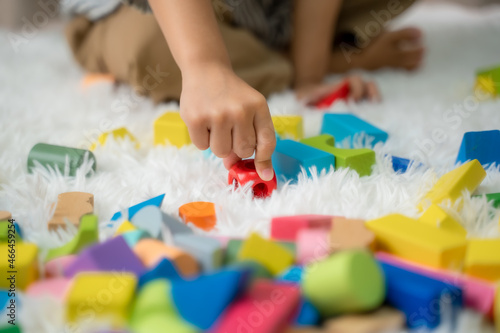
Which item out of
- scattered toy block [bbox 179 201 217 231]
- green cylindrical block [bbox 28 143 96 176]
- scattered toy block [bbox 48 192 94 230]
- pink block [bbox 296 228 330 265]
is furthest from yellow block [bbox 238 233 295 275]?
green cylindrical block [bbox 28 143 96 176]

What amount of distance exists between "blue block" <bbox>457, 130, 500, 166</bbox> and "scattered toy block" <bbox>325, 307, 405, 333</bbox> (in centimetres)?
36

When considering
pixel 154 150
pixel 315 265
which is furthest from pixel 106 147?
pixel 315 265

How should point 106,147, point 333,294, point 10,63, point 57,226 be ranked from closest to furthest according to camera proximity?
point 333,294, point 57,226, point 106,147, point 10,63

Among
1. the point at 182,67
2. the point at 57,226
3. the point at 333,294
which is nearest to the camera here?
the point at 333,294

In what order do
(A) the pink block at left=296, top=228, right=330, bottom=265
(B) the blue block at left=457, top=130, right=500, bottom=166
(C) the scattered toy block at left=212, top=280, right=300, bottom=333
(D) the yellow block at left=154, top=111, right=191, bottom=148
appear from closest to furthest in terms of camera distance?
1. (C) the scattered toy block at left=212, top=280, right=300, bottom=333
2. (A) the pink block at left=296, top=228, right=330, bottom=265
3. (B) the blue block at left=457, top=130, right=500, bottom=166
4. (D) the yellow block at left=154, top=111, right=191, bottom=148

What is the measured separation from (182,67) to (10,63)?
82 centimetres

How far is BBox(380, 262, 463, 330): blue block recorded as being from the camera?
0.45 metres

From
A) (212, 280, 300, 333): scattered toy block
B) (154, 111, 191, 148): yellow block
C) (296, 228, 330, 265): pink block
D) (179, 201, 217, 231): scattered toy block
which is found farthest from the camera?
(154, 111, 191, 148): yellow block

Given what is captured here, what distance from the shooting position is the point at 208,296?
1.40 feet

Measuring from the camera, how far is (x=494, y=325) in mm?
459

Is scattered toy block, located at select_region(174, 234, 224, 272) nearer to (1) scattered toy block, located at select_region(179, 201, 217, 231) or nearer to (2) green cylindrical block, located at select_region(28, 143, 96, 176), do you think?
(1) scattered toy block, located at select_region(179, 201, 217, 231)

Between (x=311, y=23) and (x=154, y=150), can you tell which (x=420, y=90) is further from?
(x=154, y=150)

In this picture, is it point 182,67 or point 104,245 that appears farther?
point 182,67

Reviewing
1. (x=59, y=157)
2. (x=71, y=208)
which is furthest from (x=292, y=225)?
(x=59, y=157)
